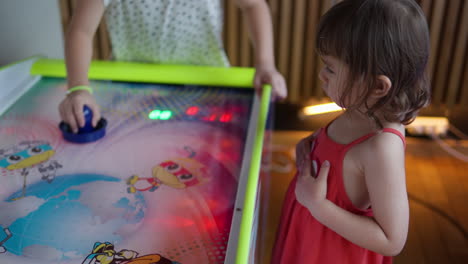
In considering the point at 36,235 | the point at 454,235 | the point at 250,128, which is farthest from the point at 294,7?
the point at 36,235

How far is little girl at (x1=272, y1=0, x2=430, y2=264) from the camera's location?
56 centimetres

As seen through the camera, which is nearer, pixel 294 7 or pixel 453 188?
pixel 453 188

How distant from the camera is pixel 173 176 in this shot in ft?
2.62

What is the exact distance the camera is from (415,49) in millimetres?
563

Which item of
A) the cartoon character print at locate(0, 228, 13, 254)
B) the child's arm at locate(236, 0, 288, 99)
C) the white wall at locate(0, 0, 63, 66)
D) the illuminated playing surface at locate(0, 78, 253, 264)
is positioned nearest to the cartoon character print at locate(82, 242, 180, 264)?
the illuminated playing surface at locate(0, 78, 253, 264)

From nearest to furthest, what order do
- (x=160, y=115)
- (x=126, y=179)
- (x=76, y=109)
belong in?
(x=126, y=179), (x=76, y=109), (x=160, y=115)

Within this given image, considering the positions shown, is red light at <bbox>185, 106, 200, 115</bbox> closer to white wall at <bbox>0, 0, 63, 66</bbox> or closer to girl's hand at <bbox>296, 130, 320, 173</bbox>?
girl's hand at <bbox>296, 130, 320, 173</bbox>

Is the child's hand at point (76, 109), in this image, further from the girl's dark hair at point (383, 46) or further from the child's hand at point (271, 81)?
the girl's dark hair at point (383, 46)

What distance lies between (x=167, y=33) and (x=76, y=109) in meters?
0.40

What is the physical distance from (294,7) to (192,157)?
137 cm

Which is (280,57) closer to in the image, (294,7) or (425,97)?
(294,7)

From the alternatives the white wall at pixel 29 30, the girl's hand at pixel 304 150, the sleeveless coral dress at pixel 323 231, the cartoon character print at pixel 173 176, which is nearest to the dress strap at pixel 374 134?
the sleeveless coral dress at pixel 323 231

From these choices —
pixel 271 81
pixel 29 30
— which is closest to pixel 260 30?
pixel 271 81

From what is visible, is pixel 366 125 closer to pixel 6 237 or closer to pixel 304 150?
pixel 304 150
